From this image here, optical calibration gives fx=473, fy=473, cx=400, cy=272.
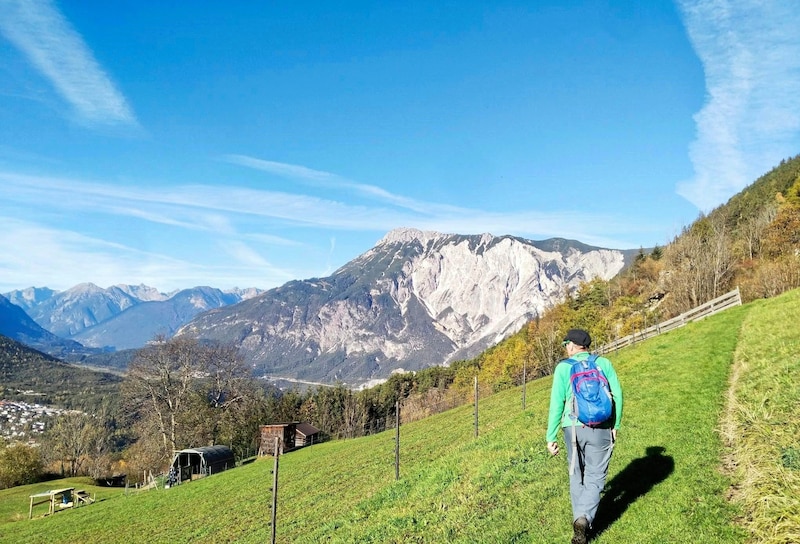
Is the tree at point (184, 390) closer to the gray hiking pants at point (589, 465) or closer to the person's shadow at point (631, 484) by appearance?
the person's shadow at point (631, 484)

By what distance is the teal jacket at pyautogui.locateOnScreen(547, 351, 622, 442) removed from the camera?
23.2 ft

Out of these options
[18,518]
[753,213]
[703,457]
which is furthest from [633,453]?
[753,213]

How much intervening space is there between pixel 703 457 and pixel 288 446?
71.7 meters

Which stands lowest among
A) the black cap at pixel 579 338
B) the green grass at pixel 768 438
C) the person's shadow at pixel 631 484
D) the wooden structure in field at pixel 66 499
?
the wooden structure in field at pixel 66 499

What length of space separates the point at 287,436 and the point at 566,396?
74.3 meters

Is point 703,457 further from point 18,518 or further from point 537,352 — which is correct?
point 537,352

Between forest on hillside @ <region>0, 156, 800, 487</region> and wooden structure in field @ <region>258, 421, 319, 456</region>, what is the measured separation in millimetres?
3853

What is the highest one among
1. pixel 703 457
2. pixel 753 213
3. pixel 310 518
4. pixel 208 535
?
pixel 753 213

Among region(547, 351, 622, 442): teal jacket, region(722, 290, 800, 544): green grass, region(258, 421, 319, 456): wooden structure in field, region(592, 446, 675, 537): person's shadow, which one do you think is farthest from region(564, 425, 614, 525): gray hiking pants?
region(258, 421, 319, 456): wooden structure in field

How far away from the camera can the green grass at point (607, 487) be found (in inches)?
293

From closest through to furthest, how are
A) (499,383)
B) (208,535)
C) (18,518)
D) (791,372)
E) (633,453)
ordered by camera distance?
(633,453) < (791,372) < (208,535) < (18,518) < (499,383)

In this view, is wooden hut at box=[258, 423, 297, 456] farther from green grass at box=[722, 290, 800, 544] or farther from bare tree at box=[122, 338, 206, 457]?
green grass at box=[722, 290, 800, 544]

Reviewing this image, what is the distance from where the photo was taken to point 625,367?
84.1 feet

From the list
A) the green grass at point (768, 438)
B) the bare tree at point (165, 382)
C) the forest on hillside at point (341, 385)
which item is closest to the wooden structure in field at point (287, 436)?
the forest on hillside at point (341, 385)
